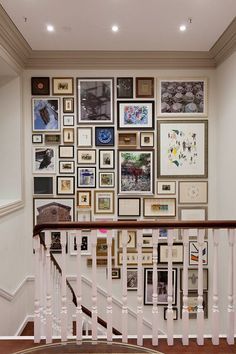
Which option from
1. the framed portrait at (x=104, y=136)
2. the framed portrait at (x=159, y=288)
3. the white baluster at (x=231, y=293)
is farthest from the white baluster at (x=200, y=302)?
the framed portrait at (x=104, y=136)

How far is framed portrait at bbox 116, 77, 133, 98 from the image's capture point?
4.42 meters

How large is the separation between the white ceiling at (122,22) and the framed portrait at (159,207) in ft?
6.87

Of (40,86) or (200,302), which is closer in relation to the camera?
(200,302)

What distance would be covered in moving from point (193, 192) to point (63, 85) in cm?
242

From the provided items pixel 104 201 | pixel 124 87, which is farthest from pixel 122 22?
pixel 104 201

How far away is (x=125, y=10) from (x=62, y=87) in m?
1.60

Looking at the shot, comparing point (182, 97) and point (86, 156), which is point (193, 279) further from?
point (182, 97)

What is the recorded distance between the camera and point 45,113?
4438 mm

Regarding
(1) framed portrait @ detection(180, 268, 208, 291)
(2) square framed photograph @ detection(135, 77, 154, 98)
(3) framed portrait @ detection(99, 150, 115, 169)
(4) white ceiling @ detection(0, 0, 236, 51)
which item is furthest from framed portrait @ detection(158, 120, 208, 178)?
(1) framed portrait @ detection(180, 268, 208, 291)

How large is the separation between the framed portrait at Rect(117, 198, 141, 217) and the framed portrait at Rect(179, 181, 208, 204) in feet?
2.05

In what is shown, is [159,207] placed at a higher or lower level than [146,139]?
lower

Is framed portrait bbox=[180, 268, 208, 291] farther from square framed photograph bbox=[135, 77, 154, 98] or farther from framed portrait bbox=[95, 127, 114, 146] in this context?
square framed photograph bbox=[135, 77, 154, 98]

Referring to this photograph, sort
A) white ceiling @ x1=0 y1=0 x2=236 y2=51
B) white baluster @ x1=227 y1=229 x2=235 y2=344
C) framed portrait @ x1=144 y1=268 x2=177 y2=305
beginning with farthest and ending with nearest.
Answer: framed portrait @ x1=144 y1=268 x2=177 y2=305 < white ceiling @ x1=0 y1=0 x2=236 y2=51 < white baluster @ x1=227 y1=229 x2=235 y2=344

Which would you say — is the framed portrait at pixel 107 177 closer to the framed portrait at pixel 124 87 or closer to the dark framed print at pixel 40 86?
the framed portrait at pixel 124 87
